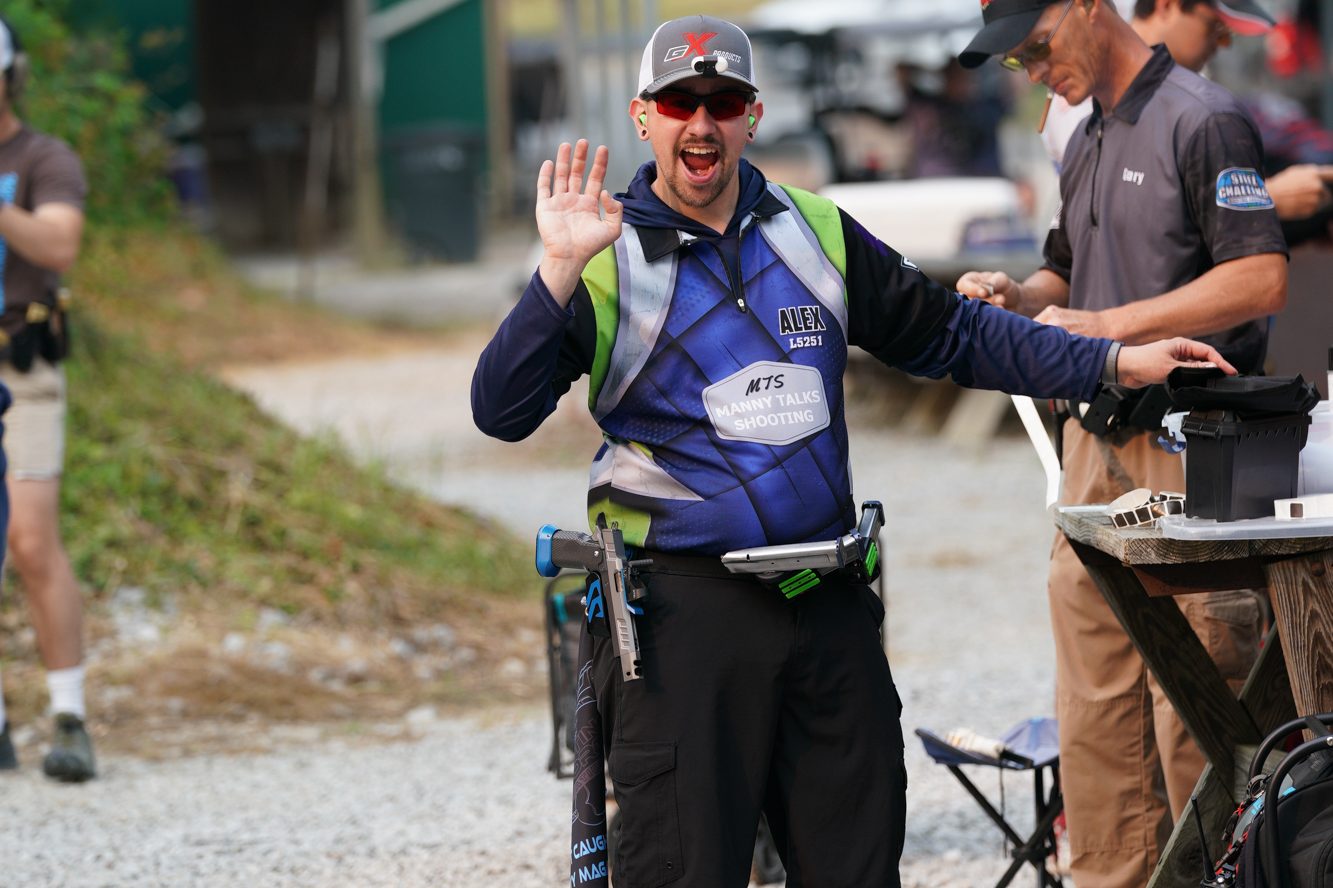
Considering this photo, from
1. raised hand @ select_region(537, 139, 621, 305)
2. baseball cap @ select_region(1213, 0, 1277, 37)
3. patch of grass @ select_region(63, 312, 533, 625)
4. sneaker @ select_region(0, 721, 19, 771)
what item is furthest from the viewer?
patch of grass @ select_region(63, 312, 533, 625)

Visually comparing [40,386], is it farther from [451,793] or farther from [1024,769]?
[1024,769]

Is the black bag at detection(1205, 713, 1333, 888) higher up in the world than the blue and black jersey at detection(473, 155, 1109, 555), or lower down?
lower down

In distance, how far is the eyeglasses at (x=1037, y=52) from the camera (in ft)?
13.3

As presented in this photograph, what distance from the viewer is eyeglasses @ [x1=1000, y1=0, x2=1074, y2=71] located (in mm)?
4055

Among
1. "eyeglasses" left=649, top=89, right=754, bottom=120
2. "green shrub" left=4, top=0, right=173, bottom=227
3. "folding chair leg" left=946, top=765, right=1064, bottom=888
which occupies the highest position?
"green shrub" left=4, top=0, right=173, bottom=227

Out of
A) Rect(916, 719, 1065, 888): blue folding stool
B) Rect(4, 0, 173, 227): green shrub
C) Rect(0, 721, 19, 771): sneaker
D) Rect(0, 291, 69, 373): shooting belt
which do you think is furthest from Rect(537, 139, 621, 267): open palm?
Rect(4, 0, 173, 227): green shrub

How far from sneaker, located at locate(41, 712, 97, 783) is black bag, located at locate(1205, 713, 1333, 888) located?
396 cm

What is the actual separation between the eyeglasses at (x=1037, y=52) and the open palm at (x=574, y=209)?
119 centimetres

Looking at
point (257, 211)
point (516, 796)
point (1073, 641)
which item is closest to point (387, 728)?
point (516, 796)

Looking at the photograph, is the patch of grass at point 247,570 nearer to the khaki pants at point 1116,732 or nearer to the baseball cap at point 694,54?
the khaki pants at point 1116,732

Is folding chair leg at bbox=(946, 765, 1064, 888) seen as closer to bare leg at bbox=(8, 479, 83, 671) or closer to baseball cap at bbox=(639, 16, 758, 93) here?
baseball cap at bbox=(639, 16, 758, 93)

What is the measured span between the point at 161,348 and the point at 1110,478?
10.7 meters

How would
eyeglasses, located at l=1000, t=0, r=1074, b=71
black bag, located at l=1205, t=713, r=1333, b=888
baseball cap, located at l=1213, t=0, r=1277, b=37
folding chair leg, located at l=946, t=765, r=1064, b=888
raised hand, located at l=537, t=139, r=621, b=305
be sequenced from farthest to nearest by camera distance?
baseball cap, located at l=1213, t=0, r=1277, b=37 < folding chair leg, located at l=946, t=765, r=1064, b=888 < eyeglasses, located at l=1000, t=0, r=1074, b=71 < raised hand, located at l=537, t=139, r=621, b=305 < black bag, located at l=1205, t=713, r=1333, b=888

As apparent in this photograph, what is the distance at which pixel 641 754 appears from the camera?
10.6ft
